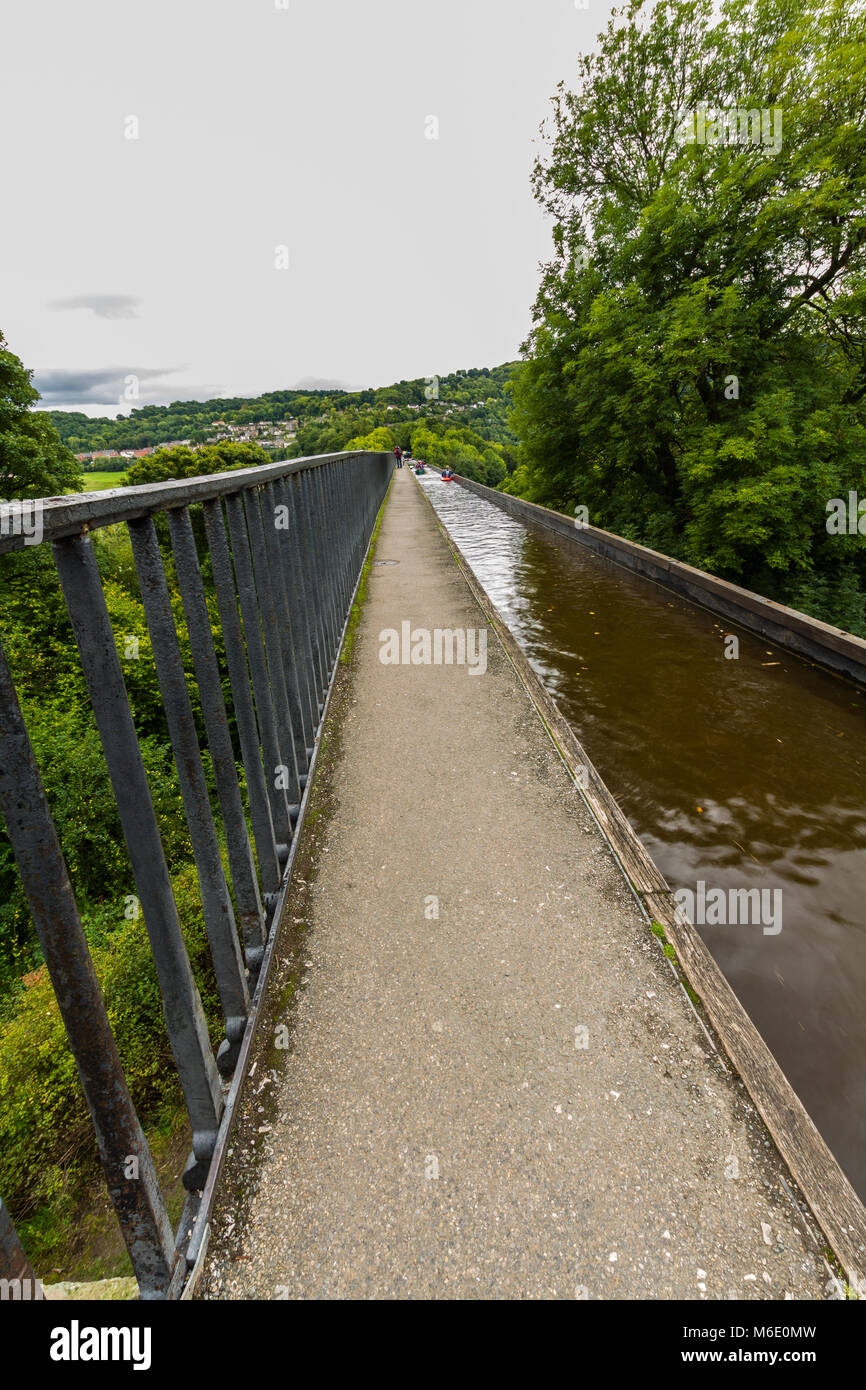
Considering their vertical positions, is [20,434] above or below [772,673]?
above

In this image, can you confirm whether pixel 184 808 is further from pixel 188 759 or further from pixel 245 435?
pixel 245 435

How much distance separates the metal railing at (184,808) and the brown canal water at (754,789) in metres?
2.22

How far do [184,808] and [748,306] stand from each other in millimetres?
14226

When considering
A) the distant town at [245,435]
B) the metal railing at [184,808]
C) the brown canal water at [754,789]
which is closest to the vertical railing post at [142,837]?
the metal railing at [184,808]

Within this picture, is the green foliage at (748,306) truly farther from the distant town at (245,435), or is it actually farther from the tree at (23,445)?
the distant town at (245,435)

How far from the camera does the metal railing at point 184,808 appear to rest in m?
0.99

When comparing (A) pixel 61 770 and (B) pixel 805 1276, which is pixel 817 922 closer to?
(B) pixel 805 1276

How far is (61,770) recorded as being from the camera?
976 centimetres

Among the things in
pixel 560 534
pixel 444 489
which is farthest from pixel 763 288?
pixel 444 489

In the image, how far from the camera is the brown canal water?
8.43 feet

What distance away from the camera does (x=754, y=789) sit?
3994 mm

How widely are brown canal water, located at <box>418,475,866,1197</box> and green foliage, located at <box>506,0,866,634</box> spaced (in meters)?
4.93
